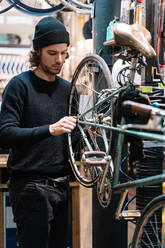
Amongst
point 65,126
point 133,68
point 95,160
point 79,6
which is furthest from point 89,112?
Answer: point 79,6

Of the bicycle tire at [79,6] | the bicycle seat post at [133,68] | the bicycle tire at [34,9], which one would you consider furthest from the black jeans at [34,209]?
the bicycle tire at [34,9]

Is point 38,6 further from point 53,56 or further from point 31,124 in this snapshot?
point 31,124

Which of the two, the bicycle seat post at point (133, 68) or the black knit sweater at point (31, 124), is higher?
the bicycle seat post at point (133, 68)

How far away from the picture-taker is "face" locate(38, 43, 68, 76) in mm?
2223

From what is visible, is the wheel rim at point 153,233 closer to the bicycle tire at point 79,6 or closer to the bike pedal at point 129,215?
the bike pedal at point 129,215

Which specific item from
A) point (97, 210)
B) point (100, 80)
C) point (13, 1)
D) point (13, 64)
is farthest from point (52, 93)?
point (13, 64)

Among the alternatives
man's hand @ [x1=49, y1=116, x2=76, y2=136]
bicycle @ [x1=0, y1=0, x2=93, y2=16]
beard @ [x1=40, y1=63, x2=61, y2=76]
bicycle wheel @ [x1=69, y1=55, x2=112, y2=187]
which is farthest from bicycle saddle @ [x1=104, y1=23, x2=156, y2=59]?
bicycle @ [x1=0, y1=0, x2=93, y2=16]

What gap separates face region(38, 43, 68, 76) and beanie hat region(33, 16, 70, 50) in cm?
3

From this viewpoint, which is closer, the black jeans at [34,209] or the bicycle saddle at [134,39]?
the bicycle saddle at [134,39]

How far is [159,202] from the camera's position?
1.51m

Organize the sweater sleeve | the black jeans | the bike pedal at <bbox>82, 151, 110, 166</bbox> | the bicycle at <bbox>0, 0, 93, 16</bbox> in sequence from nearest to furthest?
the bike pedal at <bbox>82, 151, 110, 166</bbox>
the sweater sleeve
the black jeans
the bicycle at <bbox>0, 0, 93, 16</bbox>

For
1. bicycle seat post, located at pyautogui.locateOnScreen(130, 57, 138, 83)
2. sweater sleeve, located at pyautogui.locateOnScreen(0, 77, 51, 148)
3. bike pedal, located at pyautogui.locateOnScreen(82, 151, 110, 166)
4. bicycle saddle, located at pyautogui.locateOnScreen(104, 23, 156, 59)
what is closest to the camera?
bicycle saddle, located at pyautogui.locateOnScreen(104, 23, 156, 59)

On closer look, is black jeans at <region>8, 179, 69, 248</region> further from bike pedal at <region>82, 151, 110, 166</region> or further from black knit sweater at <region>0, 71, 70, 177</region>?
bike pedal at <region>82, 151, 110, 166</region>

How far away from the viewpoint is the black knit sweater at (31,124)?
217cm
